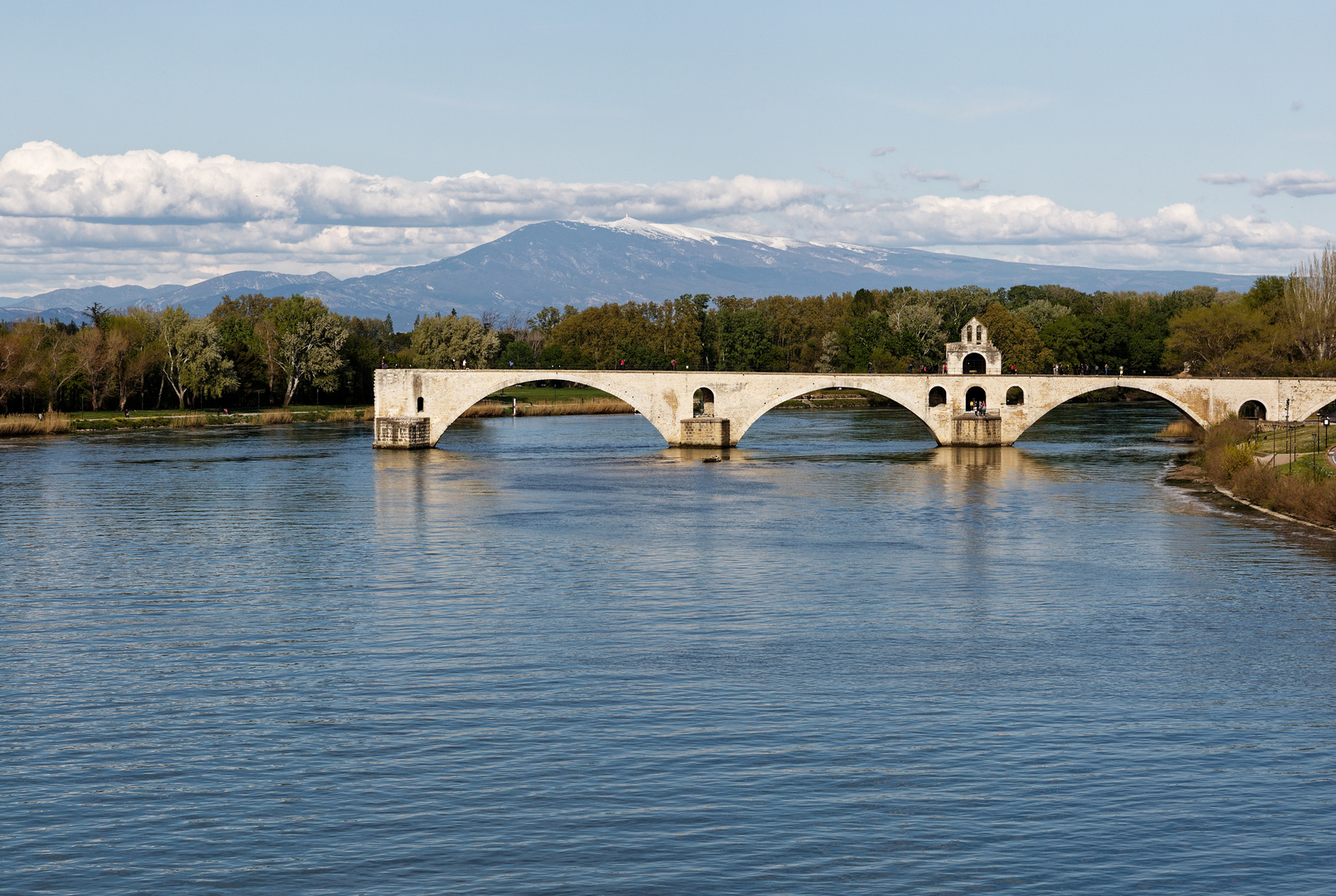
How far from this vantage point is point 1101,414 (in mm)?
122562

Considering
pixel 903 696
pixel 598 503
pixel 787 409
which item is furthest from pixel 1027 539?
pixel 787 409

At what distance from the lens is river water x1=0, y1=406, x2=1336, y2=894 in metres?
15.5

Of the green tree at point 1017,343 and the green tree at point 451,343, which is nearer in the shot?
the green tree at point 451,343

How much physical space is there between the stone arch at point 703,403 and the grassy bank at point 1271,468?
1216 inches

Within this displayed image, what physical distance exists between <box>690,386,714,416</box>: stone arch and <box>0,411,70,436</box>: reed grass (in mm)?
47034

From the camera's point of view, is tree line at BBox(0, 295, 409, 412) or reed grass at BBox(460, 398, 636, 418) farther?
reed grass at BBox(460, 398, 636, 418)

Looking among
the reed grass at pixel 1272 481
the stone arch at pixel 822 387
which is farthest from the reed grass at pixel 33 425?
the reed grass at pixel 1272 481

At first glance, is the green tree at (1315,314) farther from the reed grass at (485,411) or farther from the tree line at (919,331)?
the reed grass at (485,411)

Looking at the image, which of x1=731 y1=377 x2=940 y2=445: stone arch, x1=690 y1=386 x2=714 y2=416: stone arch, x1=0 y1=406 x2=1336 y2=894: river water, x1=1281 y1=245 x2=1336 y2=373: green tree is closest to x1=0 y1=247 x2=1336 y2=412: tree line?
x1=1281 y1=245 x2=1336 y2=373: green tree

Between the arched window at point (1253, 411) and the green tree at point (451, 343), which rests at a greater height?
the green tree at point (451, 343)

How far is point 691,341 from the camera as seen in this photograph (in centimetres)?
16075

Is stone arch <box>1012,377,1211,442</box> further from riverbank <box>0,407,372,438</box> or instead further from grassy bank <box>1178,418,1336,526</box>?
riverbank <box>0,407,372,438</box>

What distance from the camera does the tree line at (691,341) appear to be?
10200 centimetres

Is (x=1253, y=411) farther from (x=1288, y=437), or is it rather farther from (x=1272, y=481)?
(x=1272, y=481)
